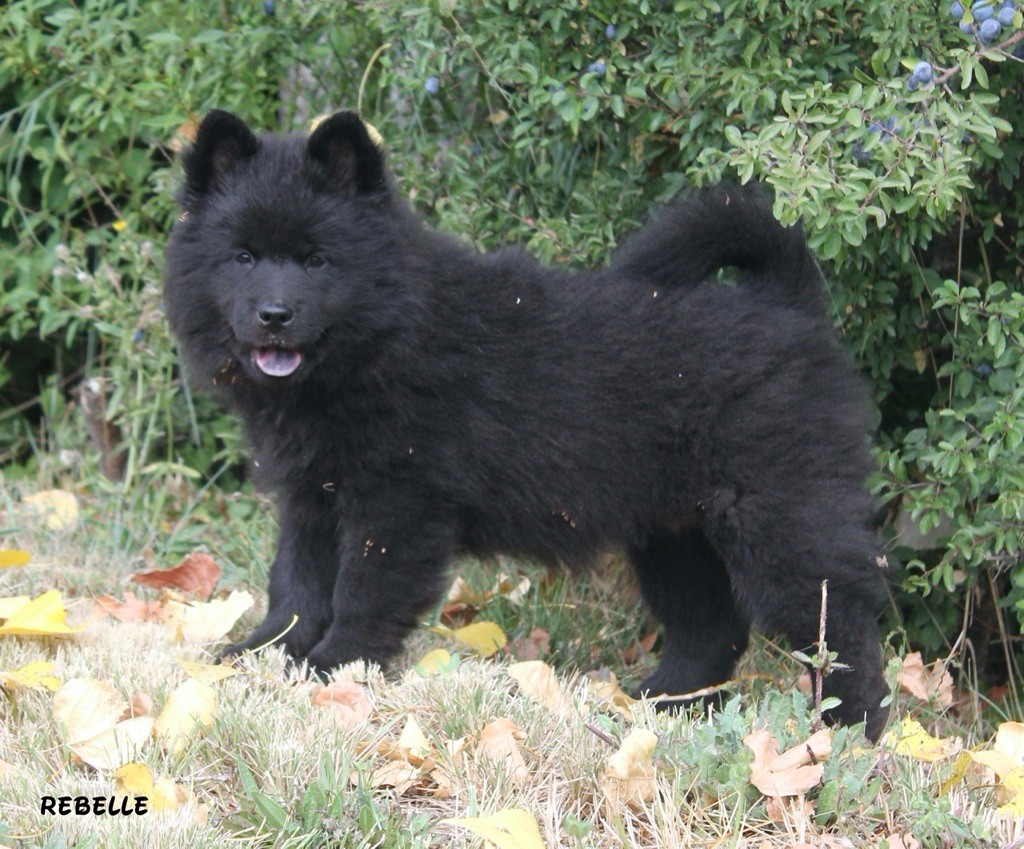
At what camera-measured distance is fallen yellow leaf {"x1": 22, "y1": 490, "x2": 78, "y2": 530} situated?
4.68 metres

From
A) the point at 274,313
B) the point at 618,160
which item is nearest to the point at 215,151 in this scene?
the point at 274,313

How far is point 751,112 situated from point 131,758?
2.25m

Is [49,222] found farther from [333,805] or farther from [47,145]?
[333,805]

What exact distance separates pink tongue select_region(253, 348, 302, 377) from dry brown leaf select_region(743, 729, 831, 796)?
4.63 ft

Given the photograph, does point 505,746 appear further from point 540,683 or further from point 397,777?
point 540,683

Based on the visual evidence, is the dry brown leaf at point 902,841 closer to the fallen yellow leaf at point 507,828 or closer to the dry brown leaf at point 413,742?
the fallen yellow leaf at point 507,828

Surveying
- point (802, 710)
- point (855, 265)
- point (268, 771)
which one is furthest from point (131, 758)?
point (855, 265)

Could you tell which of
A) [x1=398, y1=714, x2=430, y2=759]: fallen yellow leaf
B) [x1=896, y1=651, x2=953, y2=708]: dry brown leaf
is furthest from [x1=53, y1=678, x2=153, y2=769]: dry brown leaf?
[x1=896, y1=651, x2=953, y2=708]: dry brown leaf

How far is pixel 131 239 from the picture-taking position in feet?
16.1

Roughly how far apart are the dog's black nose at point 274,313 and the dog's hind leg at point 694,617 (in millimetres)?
1276

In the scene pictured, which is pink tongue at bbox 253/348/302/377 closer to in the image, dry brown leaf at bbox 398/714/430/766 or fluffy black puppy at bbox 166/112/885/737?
fluffy black puppy at bbox 166/112/885/737

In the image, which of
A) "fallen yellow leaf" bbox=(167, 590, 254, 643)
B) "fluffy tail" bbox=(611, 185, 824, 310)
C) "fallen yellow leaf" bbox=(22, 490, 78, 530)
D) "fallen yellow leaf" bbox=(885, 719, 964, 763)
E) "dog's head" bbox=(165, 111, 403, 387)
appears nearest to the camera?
"fallen yellow leaf" bbox=(885, 719, 964, 763)

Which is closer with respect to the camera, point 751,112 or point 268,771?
point 268,771

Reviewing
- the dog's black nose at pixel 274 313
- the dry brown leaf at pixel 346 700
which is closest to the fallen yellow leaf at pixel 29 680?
the dry brown leaf at pixel 346 700
